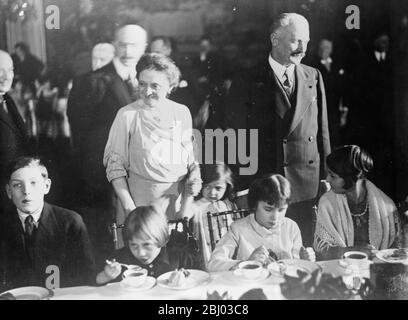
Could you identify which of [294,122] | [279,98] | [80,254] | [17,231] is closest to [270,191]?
[294,122]

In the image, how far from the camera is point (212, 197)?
2.92m

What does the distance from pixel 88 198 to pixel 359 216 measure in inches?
60.7

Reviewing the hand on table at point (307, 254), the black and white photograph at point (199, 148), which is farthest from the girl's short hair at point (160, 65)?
the hand on table at point (307, 254)

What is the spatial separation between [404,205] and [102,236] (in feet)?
5.66

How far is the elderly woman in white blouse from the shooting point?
2.90m

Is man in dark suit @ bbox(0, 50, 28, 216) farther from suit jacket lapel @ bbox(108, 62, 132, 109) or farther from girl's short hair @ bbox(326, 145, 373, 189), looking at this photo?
girl's short hair @ bbox(326, 145, 373, 189)

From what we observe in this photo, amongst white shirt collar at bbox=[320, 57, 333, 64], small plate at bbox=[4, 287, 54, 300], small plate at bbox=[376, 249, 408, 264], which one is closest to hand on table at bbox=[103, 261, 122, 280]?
small plate at bbox=[4, 287, 54, 300]

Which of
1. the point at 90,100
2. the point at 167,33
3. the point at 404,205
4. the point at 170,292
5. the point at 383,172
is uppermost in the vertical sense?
the point at 167,33

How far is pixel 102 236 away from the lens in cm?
292

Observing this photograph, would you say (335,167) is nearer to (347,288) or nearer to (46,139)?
(347,288)

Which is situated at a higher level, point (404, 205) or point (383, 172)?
point (383, 172)

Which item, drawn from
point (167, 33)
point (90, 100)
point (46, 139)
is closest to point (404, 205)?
point (167, 33)

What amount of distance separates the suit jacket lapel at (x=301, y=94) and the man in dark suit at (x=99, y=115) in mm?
889

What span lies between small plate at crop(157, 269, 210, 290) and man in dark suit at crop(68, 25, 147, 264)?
1.24ft
